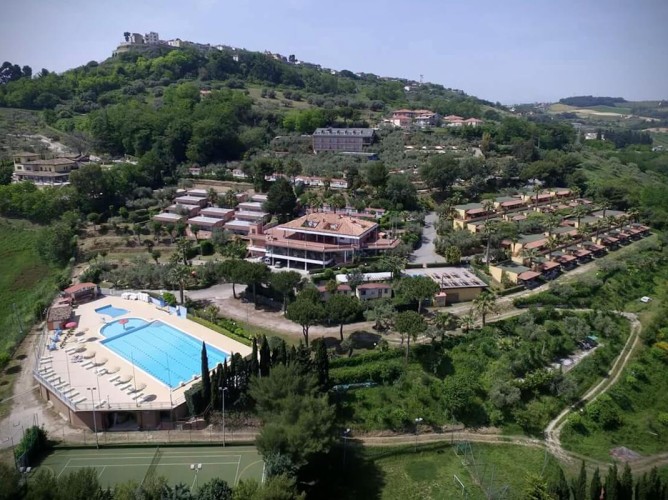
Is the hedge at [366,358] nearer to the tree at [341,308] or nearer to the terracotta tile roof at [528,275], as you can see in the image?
the tree at [341,308]

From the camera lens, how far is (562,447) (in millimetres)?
28625

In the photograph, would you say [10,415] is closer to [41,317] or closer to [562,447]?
[41,317]

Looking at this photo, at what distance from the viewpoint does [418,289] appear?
35.8 metres

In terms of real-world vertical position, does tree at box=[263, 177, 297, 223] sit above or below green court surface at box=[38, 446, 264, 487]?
above

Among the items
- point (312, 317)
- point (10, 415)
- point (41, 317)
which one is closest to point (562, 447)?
point (312, 317)

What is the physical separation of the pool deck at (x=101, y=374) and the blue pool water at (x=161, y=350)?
18.7 inches

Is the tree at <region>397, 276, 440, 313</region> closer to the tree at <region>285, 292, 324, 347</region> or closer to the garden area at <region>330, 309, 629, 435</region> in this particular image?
the garden area at <region>330, 309, 629, 435</region>

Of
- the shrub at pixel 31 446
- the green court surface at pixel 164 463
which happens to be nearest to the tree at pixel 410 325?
the green court surface at pixel 164 463

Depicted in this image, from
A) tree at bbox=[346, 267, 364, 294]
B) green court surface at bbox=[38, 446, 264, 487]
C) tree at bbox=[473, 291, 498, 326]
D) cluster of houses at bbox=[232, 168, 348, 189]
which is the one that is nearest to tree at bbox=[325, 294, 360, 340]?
tree at bbox=[346, 267, 364, 294]

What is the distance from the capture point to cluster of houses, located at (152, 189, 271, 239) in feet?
178

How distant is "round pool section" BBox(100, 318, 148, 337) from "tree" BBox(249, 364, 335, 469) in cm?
1442

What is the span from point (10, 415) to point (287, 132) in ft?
Answer: 234

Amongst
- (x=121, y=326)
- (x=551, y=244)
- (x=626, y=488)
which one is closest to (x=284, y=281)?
(x=121, y=326)

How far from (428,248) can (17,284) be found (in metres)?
40.9
